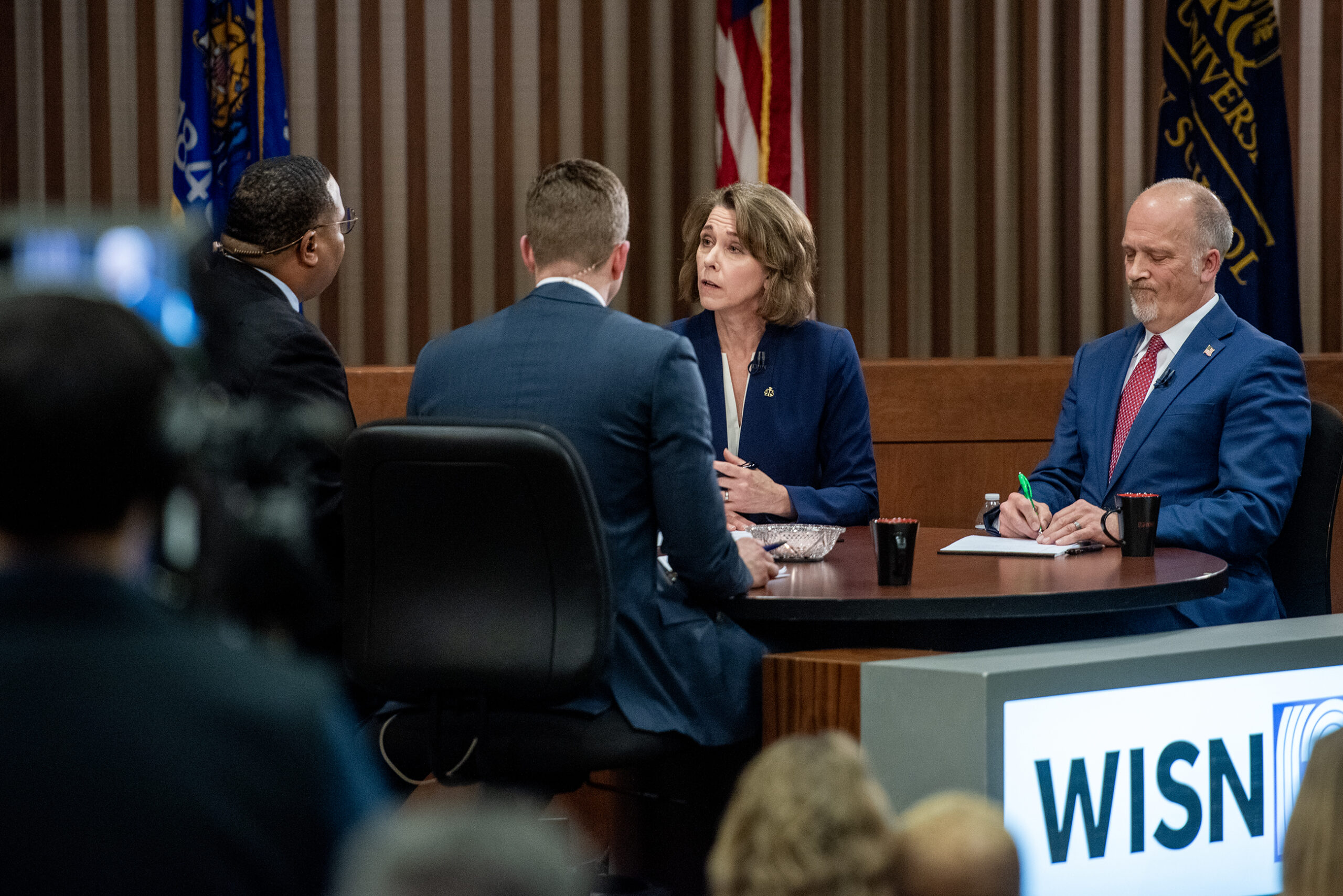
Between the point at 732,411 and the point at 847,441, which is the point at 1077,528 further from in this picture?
the point at 732,411

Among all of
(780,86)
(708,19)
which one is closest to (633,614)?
(780,86)

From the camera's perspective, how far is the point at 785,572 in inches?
89.1

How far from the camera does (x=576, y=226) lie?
2.12 meters

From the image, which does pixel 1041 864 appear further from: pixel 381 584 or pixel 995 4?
pixel 995 4

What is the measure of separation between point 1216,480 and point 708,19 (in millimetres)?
2986

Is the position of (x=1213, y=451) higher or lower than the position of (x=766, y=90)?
lower

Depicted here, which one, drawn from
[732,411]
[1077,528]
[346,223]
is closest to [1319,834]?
[1077,528]

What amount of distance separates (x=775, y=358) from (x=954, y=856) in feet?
7.88

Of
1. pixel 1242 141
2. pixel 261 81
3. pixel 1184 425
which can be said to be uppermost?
pixel 261 81

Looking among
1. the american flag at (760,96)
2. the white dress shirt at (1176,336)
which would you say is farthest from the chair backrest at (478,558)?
the american flag at (760,96)

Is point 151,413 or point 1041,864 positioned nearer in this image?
point 151,413

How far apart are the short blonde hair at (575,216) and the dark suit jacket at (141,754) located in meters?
1.44

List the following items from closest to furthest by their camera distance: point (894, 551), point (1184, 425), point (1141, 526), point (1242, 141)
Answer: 1. point (894, 551)
2. point (1141, 526)
3. point (1184, 425)
4. point (1242, 141)

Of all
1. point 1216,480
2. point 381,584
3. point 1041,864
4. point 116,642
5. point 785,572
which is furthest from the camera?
point 1216,480
